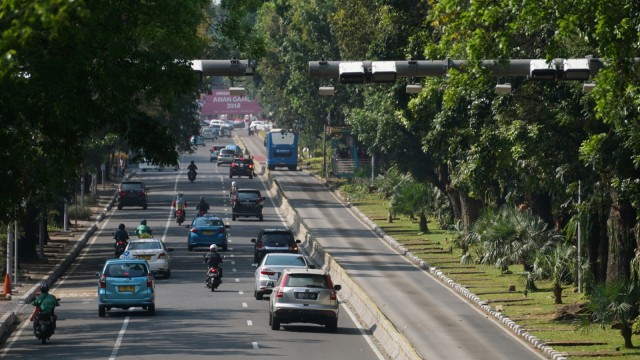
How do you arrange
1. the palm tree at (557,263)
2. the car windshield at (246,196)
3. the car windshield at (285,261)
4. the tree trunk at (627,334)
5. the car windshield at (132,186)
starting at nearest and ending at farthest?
the tree trunk at (627,334), the car windshield at (285,261), the palm tree at (557,263), the car windshield at (246,196), the car windshield at (132,186)

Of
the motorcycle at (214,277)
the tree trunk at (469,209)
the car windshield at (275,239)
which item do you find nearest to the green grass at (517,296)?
the tree trunk at (469,209)

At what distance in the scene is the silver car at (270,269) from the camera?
143 ft

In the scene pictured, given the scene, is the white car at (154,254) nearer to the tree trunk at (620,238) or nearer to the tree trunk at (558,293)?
the tree trunk at (558,293)

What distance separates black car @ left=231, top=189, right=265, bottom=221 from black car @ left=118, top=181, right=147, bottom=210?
9536mm

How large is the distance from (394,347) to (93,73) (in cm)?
1058

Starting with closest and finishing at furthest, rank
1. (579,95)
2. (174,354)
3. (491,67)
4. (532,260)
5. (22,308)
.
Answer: (491,67)
(174,354)
(579,95)
(22,308)
(532,260)

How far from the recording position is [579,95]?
3897 centimetres

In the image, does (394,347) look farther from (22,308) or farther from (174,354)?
(22,308)

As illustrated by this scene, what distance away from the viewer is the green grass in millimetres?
33594

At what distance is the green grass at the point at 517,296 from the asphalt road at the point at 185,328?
452cm

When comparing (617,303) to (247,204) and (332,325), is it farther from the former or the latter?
(247,204)

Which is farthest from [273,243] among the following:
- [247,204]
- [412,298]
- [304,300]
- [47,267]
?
[247,204]

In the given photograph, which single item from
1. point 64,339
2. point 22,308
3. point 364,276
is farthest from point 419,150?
point 64,339

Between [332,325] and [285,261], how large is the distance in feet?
25.0
